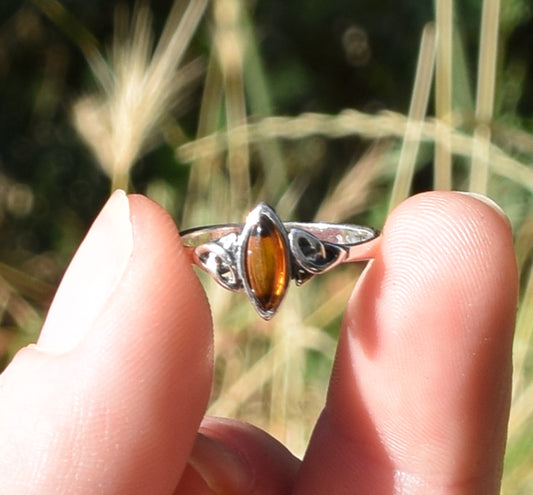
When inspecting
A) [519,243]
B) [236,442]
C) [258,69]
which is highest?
[258,69]

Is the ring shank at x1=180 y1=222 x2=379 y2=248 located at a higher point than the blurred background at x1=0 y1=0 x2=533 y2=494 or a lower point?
lower

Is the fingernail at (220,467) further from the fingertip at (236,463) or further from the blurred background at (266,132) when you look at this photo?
the blurred background at (266,132)

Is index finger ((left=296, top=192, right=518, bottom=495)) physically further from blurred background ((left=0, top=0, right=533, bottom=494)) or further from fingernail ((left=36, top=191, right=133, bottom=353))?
blurred background ((left=0, top=0, right=533, bottom=494))

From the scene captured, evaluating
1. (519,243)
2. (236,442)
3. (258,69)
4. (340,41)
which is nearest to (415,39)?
(340,41)

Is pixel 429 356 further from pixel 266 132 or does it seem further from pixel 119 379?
pixel 266 132

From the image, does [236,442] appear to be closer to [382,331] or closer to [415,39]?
[382,331]

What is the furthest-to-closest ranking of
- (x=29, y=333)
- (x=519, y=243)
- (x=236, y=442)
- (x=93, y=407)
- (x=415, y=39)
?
(x=415, y=39), (x=29, y=333), (x=519, y=243), (x=236, y=442), (x=93, y=407)

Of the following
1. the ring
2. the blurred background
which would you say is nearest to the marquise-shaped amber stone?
the ring
